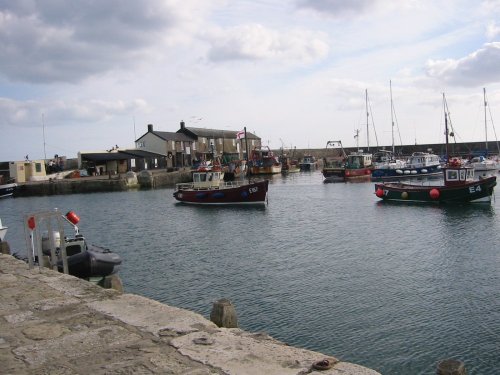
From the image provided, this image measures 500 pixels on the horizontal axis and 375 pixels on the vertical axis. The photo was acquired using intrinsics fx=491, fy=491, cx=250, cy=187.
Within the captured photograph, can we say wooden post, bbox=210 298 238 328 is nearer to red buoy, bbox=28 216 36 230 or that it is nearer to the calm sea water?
the calm sea water

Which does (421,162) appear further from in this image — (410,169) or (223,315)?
(223,315)

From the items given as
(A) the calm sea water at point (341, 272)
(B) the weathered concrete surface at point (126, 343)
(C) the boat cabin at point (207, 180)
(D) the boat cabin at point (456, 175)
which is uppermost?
(C) the boat cabin at point (207, 180)

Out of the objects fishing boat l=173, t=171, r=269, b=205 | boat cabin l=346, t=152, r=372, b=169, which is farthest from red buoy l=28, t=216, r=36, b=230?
boat cabin l=346, t=152, r=372, b=169

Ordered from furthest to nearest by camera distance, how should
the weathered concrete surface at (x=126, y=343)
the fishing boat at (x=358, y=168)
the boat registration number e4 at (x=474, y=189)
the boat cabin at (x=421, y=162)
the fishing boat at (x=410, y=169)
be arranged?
1. the fishing boat at (x=358, y=168)
2. the boat cabin at (x=421, y=162)
3. the fishing boat at (x=410, y=169)
4. the boat registration number e4 at (x=474, y=189)
5. the weathered concrete surface at (x=126, y=343)

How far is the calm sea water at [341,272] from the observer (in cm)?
1179

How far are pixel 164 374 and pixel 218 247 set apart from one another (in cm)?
1917

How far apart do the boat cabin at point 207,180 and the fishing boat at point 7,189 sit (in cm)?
2535

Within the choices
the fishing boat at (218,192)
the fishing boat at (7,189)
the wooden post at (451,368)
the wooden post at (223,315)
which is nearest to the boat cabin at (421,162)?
the fishing boat at (218,192)

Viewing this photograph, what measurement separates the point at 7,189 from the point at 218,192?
28922 millimetres

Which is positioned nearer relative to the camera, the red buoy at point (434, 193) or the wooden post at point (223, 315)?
the wooden post at point (223, 315)

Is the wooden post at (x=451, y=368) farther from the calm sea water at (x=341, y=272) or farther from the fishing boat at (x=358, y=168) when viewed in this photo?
the fishing boat at (x=358, y=168)

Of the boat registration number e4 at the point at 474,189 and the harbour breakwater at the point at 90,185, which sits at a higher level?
the harbour breakwater at the point at 90,185

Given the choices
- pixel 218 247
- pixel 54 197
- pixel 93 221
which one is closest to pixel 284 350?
pixel 218 247

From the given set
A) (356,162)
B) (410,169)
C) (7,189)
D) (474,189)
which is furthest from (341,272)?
(356,162)
